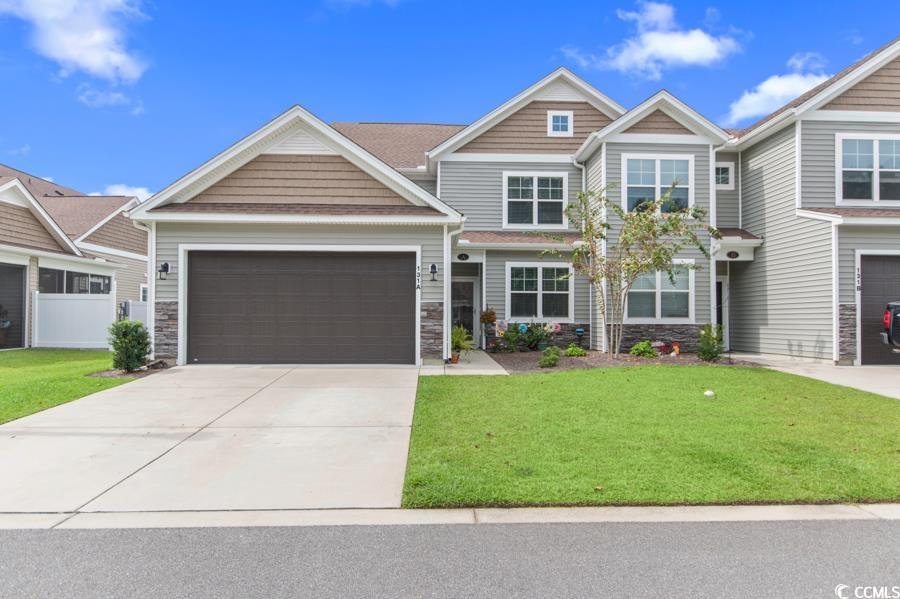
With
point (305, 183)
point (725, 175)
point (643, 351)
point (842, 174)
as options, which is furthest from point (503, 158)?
point (842, 174)

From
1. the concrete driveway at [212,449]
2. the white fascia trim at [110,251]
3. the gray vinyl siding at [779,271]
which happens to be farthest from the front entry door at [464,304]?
the white fascia trim at [110,251]

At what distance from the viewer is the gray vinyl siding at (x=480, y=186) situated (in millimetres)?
16453

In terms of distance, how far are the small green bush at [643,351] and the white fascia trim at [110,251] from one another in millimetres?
18919

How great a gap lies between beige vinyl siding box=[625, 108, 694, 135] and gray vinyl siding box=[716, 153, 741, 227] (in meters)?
2.43

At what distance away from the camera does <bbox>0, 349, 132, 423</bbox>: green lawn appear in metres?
7.74

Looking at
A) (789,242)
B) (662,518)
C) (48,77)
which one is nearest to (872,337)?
(789,242)

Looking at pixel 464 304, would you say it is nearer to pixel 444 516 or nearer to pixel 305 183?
pixel 305 183

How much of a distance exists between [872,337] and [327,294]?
40.2 feet

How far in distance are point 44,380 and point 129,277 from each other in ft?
45.7

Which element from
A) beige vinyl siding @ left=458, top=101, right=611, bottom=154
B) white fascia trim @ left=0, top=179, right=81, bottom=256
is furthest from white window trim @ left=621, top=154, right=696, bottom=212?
white fascia trim @ left=0, top=179, right=81, bottom=256

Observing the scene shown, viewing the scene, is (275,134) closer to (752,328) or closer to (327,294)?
(327,294)

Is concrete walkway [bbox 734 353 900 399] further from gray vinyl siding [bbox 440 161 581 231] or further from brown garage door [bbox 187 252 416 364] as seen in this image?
brown garage door [bbox 187 252 416 364]

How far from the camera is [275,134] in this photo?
12156 millimetres

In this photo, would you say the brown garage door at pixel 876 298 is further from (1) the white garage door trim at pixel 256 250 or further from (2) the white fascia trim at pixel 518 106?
(1) the white garage door trim at pixel 256 250
